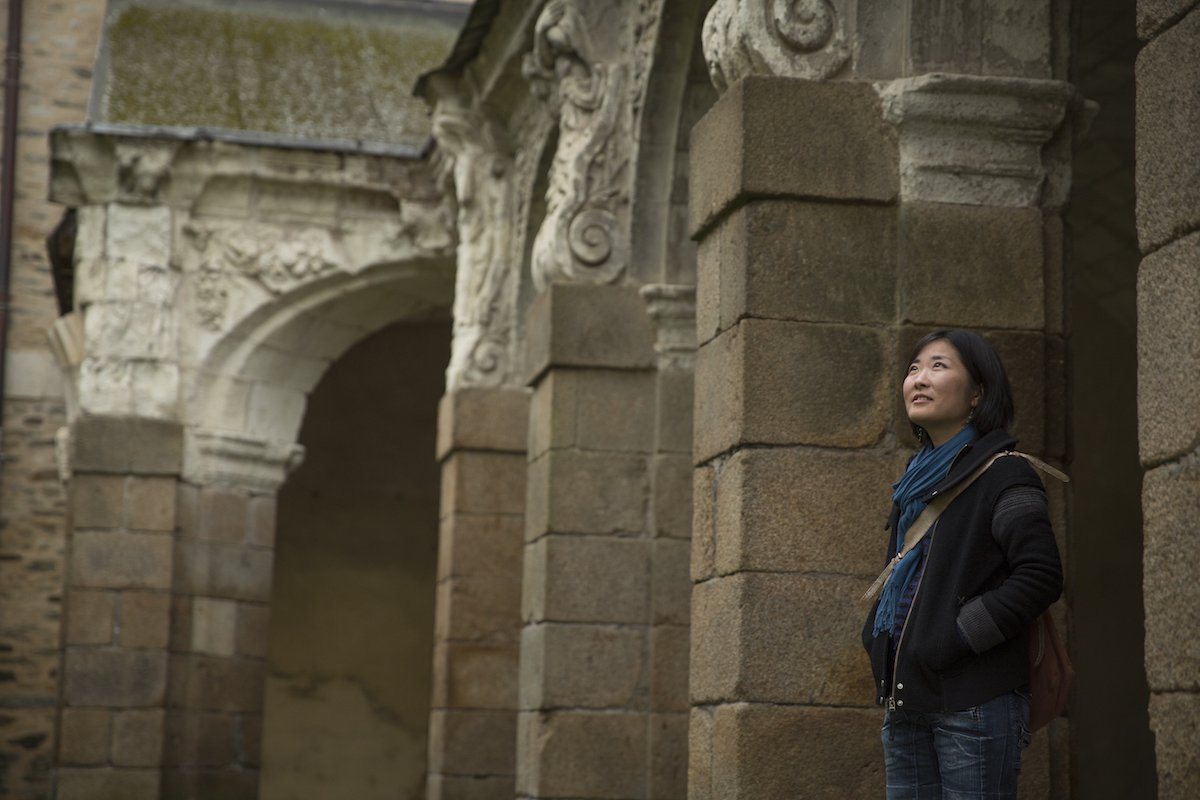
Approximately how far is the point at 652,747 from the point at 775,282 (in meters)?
3.12

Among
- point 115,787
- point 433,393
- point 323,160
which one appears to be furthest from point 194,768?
point 433,393

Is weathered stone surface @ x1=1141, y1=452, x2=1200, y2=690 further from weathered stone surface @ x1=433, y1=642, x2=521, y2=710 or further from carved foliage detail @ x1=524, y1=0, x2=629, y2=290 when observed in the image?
weathered stone surface @ x1=433, y1=642, x2=521, y2=710

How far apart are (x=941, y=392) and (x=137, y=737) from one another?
8318 mm

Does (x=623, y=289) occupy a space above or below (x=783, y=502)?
above

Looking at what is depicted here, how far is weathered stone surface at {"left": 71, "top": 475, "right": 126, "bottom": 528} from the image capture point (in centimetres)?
1145

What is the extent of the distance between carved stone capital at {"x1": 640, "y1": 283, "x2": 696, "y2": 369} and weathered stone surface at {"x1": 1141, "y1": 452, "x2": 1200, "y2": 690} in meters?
4.37

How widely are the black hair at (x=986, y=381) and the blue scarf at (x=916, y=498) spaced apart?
33mm

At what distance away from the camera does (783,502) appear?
4906mm

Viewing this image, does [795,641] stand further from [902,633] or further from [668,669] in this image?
[668,669]

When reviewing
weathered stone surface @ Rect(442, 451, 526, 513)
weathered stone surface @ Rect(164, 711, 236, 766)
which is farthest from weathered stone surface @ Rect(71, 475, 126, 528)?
weathered stone surface @ Rect(442, 451, 526, 513)

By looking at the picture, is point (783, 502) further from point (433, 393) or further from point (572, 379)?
point (433, 393)

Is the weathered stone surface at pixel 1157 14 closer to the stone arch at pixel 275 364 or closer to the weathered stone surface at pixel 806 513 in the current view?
the weathered stone surface at pixel 806 513

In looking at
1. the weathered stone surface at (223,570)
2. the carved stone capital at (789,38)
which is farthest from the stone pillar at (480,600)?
the carved stone capital at (789,38)

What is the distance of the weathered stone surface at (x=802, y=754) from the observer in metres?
4.80
